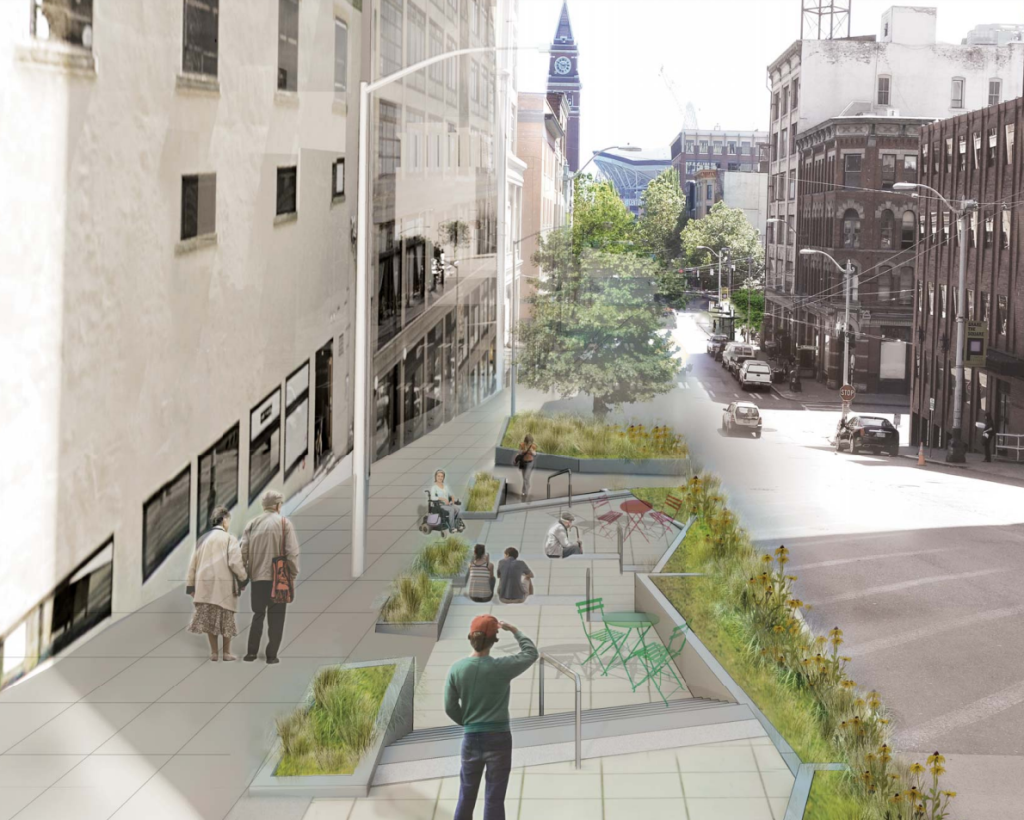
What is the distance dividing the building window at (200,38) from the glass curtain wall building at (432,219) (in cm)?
386

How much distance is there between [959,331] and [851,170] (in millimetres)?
8520

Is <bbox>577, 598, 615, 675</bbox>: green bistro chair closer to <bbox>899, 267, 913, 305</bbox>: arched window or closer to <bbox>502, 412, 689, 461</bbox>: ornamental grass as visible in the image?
<bbox>502, 412, 689, 461</bbox>: ornamental grass

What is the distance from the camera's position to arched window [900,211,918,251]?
135 ft

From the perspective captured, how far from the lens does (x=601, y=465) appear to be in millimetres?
22547

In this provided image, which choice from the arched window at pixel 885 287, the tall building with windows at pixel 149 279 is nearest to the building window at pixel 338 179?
the tall building with windows at pixel 149 279

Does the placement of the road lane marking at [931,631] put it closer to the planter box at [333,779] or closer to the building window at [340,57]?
the planter box at [333,779]

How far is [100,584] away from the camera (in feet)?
38.4

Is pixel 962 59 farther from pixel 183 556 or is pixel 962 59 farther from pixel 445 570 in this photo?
pixel 183 556

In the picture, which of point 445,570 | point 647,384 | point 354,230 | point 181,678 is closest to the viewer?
point 181,678

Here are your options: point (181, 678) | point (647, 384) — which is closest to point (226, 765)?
point (181, 678)

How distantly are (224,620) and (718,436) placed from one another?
58.1 feet

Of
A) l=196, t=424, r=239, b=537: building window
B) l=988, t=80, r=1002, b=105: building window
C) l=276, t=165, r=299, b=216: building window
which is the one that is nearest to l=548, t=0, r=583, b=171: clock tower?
l=276, t=165, r=299, b=216: building window

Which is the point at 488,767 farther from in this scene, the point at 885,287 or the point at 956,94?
the point at 956,94

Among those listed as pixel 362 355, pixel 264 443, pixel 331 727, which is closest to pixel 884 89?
pixel 362 355
